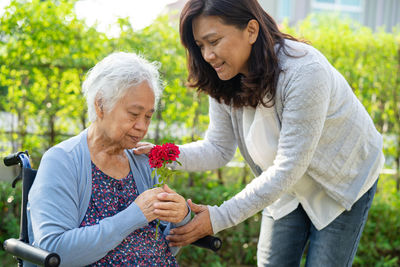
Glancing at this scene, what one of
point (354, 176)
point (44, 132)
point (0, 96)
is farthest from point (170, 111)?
point (354, 176)

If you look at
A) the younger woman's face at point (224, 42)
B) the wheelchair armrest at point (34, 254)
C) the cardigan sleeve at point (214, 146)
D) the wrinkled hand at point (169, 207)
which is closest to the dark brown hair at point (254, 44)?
the younger woman's face at point (224, 42)

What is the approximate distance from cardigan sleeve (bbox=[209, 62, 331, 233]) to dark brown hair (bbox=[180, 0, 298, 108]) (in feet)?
0.34

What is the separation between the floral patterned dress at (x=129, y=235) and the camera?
201 centimetres

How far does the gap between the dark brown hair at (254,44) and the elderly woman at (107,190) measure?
0.24m

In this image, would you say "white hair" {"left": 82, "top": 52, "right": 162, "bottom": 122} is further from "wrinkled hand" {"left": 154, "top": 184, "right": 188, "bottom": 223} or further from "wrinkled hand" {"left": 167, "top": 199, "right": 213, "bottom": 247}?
"wrinkled hand" {"left": 167, "top": 199, "right": 213, "bottom": 247}

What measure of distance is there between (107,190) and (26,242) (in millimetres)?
404

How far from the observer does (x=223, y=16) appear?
197cm

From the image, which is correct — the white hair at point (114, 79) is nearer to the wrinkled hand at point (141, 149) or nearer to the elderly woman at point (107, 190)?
the elderly woman at point (107, 190)

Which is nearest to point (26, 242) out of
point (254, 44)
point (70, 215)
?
point (70, 215)

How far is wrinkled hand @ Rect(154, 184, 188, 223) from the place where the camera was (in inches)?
78.2

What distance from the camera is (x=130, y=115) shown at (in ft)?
6.79

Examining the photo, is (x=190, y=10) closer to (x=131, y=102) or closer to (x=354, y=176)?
(x=131, y=102)

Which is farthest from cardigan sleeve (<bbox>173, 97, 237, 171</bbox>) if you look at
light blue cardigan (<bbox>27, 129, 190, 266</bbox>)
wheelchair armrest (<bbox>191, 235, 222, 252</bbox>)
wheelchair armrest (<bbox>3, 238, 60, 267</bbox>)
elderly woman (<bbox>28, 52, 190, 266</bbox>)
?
wheelchair armrest (<bbox>3, 238, 60, 267</bbox>)

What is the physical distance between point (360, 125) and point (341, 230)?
48 centimetres
